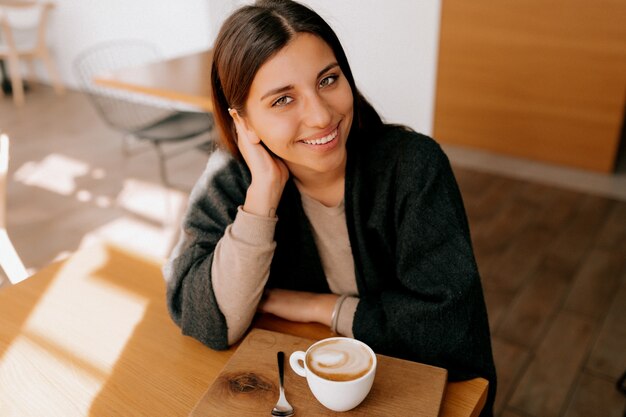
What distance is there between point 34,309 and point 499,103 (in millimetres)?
3027

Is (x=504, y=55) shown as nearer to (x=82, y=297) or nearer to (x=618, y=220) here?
(x=618, y=220)

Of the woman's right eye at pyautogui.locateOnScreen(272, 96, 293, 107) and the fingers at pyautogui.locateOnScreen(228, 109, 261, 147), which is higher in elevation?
the woman's right eye at pyautogui.locateOnScreen(272, 96, 293, 107)

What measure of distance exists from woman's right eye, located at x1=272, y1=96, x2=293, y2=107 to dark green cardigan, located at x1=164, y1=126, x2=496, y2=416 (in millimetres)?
188

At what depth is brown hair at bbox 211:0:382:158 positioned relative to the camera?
0.89 metres

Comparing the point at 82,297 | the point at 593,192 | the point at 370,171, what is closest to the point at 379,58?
the point at 593,192

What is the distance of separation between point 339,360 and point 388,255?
382mm

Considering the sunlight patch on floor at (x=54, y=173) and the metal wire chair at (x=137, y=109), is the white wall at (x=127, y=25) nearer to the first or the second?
the metal wire chair at (x=137, y=109)

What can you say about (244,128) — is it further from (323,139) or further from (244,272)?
(244,272)

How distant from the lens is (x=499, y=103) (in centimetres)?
335

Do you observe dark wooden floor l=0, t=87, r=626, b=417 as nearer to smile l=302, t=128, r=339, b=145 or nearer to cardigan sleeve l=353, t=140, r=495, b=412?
cardigan sleeve l=353, t=140, r=495, b=412

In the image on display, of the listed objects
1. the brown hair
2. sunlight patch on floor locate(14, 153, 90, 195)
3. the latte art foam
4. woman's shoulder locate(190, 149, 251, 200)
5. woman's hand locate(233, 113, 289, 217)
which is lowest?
sunlight patch on floor locate(14, 153, 90, 195)

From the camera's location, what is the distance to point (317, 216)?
1089 millimetres

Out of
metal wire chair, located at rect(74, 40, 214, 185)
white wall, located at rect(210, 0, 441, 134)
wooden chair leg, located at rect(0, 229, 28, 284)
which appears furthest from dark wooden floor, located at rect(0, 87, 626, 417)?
wooden chair leg, located at rect(0, 229, 28, 284)

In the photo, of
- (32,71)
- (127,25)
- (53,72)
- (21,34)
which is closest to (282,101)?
(127,25)
